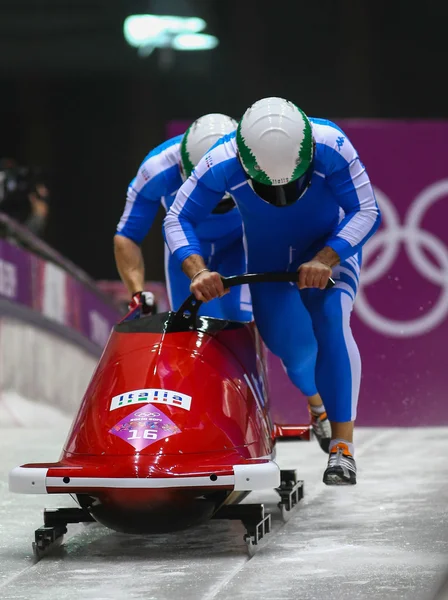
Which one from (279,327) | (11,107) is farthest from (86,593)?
(11,107)

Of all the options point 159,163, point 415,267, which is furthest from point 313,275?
point 415,267

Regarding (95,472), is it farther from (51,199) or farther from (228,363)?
(51,199)

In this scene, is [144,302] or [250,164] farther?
[144,302]

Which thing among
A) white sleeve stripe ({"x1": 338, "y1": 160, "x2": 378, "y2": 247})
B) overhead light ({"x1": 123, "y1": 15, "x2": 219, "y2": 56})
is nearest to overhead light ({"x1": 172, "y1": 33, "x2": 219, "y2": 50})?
overhead light ({"x1": 123, "y1": 15, "x2": 219, "y2": 56})

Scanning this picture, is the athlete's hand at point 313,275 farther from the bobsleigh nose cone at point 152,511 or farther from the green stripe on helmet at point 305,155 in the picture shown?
the bobsleigh nose cone at point 152,511

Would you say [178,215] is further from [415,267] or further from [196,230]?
[415,267]

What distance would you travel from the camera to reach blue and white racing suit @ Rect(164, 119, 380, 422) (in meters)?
3.41

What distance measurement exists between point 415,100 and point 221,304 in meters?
7.84

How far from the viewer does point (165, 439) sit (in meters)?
2.91

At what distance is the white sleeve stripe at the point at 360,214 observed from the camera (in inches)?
135

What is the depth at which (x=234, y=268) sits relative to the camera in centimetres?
424

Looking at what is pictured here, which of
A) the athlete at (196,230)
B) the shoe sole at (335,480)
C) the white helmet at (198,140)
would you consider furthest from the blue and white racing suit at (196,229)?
the shoe sole at (335,480)

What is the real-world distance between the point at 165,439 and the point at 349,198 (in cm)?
99

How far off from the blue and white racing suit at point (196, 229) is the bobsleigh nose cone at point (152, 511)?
4.25ft
